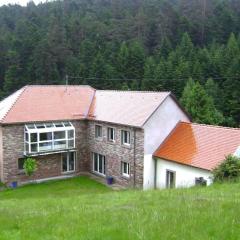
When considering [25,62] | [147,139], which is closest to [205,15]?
[25,62]

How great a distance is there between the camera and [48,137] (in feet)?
100

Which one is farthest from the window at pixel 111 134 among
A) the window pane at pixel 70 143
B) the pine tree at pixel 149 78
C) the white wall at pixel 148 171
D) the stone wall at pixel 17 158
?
the pine tree at pixel 149 78

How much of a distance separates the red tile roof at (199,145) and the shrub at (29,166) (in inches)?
356

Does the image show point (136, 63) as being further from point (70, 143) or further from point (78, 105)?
point (70, 143)

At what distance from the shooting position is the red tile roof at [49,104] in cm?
3028

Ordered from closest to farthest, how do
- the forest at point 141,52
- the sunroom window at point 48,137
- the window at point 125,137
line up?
1. the window at point 125,137
2. the sunroom window at point 48,137
3. the forest at point 141,52

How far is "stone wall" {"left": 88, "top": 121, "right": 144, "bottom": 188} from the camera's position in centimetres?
2725

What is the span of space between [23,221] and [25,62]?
64.6 metres

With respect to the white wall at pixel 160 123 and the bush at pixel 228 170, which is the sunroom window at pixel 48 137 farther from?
the bush at pixel 228 170

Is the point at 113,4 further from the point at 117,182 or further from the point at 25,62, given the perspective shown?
the point at 117,182

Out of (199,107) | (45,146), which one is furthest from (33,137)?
(199,107)

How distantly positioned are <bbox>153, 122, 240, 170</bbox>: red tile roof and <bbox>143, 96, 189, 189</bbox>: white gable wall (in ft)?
1.29

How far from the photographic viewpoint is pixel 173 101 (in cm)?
2803

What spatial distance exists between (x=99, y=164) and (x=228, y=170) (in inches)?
569
